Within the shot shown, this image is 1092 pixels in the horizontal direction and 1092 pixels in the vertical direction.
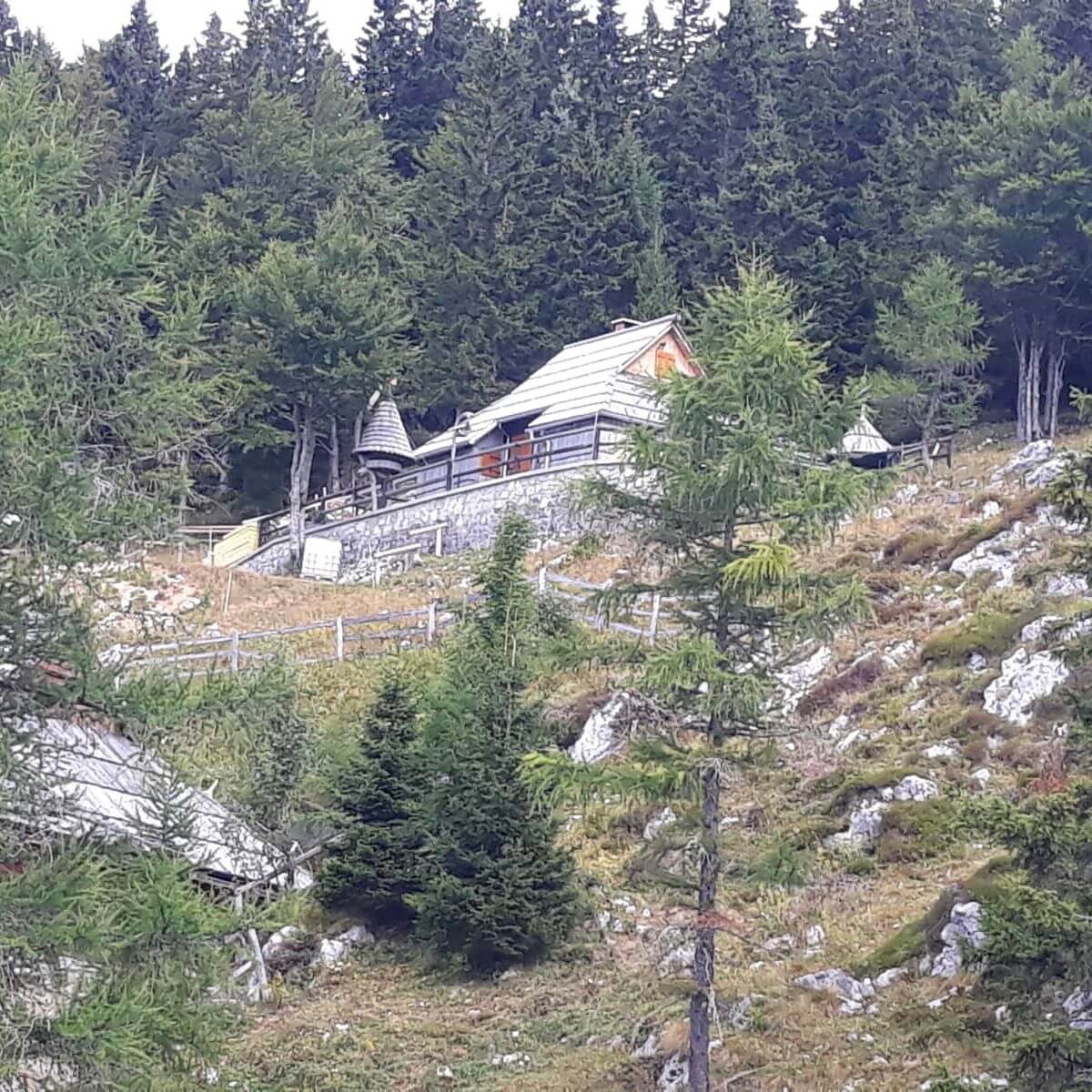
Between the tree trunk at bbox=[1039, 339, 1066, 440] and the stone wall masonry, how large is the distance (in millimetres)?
13492

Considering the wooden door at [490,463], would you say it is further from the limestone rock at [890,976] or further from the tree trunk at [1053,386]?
the limestone rock at [890,976]

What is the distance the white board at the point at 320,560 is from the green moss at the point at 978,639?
63.1 ft

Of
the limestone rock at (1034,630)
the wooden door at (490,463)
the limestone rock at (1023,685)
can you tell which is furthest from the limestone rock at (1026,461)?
the limestone rock at (1023,685)

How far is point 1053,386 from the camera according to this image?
41250 mm

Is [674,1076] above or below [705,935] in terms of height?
below

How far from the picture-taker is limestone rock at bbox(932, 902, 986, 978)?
1387 cm

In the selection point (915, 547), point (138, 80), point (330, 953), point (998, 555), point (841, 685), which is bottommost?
point (330, 953)

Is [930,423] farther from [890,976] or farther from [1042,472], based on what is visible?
[890,976]

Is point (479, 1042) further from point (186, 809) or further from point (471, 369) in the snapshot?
point (471, 369)

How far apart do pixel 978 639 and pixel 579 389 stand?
62.2ft

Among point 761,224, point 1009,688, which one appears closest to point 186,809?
point 1009,688

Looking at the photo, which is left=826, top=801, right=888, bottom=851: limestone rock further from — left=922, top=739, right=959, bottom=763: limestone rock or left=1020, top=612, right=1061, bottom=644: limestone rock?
left=1020, top=612, right=1061, bottom=644: limestone rock

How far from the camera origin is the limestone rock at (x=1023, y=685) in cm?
1986

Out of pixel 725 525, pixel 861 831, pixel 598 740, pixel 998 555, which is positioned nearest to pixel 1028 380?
pixel 998 555
